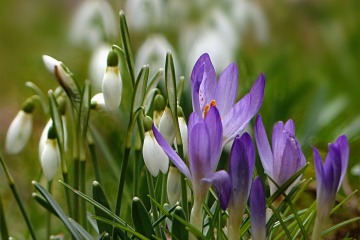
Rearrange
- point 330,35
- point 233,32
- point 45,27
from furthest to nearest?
point 45,27
point 330,35
point 233,32

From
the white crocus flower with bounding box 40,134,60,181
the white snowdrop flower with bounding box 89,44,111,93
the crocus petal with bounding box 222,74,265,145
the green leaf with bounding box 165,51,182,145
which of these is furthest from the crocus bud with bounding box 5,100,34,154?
the white snowdrop flower with bounding box 89,44,111,93

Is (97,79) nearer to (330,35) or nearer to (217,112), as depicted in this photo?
(217,112)

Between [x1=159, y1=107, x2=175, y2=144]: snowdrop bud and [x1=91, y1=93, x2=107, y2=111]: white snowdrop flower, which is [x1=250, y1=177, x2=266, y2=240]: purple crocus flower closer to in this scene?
[x1=159, y1=107, x2=175, y2=144]: snowdrop bud

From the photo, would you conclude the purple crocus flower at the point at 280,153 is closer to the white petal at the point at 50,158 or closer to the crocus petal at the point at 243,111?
the crocus petal at the point at 243,111

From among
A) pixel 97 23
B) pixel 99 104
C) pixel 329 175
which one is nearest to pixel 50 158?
pixel 99 104

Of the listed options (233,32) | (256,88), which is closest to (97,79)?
(233,32)
